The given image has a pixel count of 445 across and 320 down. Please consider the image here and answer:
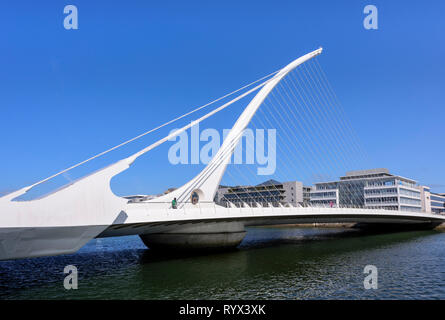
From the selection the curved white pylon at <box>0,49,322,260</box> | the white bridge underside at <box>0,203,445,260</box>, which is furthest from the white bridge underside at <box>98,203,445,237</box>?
the curved white pylon at <box>0,49,322,260</box>

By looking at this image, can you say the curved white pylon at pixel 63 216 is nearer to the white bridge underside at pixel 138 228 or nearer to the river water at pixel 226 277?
the white bridge underside at pixel 138 228

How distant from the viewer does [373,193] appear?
239 feet

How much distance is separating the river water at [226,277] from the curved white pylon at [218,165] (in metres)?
4.25

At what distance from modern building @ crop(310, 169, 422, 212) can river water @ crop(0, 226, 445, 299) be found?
160 feet

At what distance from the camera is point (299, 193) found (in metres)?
94.5

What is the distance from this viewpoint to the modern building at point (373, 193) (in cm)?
6956

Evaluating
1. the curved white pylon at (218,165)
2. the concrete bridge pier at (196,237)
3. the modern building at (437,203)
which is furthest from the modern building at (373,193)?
the concrete bridge pier at (196,237)

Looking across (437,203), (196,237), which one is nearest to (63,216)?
(196,237)

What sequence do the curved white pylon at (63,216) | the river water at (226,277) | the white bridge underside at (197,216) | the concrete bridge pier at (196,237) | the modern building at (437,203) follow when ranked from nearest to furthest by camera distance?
the curved white pylon at (63,216) → the river water at (226,277) → the white bridge underside at (197,216) → the concrete bridge pier at (196,237) → the modern building at (437,203)

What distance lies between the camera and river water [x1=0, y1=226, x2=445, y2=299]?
13.6 metres

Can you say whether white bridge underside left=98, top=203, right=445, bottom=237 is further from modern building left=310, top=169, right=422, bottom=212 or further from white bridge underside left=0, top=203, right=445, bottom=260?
modern building left=310, top=169, right=422, bottom=212
